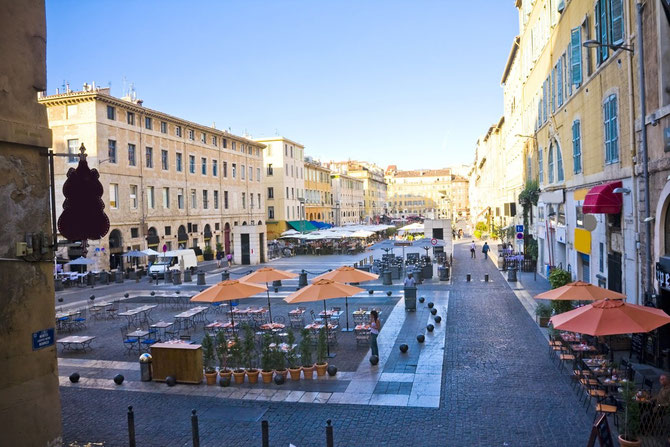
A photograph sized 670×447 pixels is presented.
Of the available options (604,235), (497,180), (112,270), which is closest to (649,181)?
(604,235)

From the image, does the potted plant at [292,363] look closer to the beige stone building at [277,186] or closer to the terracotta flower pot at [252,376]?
the terracotta flower pot at [252,376]

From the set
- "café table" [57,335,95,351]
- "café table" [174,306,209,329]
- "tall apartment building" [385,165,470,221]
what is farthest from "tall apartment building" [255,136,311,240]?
"tall apartment building" [385,165,470,221]

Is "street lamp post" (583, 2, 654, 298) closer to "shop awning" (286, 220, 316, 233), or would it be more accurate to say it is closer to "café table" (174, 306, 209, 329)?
"café table" (174, 306, 209, 329)

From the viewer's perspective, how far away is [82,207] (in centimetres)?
940

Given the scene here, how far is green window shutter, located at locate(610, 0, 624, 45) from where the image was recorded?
1457cm

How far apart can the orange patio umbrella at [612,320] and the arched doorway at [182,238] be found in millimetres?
40167

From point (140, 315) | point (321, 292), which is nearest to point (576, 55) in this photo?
point (321, 292)

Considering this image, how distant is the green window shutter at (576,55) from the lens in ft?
64.4

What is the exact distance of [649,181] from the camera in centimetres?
1338

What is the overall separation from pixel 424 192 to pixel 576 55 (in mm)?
152273

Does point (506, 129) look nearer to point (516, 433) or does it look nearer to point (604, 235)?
point (604, 235)

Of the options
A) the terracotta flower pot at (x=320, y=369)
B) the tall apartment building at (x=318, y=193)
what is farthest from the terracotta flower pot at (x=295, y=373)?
the tall apartment building at (x=318, y=193)

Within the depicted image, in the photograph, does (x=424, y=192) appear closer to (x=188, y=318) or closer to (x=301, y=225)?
(x=301, y=225)

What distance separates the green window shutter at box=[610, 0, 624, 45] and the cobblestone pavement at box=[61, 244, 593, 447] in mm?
9347
